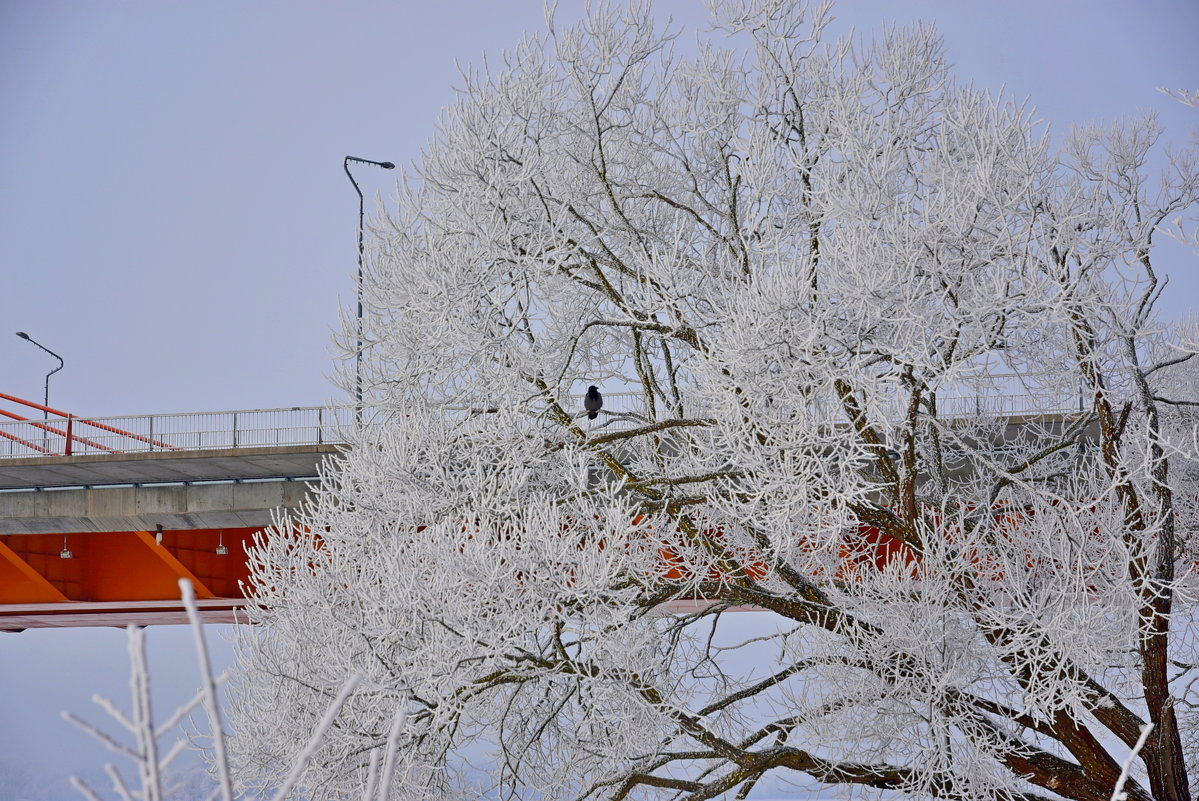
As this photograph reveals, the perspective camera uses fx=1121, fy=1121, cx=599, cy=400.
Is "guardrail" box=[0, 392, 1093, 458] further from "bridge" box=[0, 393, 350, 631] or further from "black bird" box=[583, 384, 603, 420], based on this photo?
"black bird" box=[583, 384, 603, 420]

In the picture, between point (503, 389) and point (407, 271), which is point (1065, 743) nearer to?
point (503, 389)

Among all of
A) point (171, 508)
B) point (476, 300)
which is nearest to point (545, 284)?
point (476, 300)

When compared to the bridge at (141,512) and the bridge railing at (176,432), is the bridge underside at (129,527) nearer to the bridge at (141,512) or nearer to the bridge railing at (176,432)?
the bridge at (141,512)

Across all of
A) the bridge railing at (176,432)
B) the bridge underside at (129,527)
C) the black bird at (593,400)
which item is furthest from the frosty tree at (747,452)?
the bridge underside at (129,527)

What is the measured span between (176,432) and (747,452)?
11.0 meters

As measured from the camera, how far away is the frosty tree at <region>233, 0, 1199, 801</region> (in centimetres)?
578

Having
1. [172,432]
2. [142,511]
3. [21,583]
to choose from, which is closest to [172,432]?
[172,432]

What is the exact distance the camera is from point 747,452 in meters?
5.41

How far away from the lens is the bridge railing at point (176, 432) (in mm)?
13758

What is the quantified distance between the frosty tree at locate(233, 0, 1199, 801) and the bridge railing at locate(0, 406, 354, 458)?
20.1 ft

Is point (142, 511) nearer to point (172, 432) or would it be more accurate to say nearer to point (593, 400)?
point (172, 432)

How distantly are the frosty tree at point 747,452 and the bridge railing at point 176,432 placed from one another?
611cm

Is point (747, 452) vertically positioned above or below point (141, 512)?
above

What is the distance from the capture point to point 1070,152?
29.1ft
